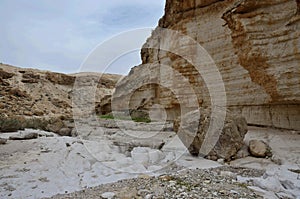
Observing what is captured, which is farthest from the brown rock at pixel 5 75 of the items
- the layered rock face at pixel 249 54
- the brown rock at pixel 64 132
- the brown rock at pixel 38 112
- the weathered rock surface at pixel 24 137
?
the layered rock face at pixel 249 54

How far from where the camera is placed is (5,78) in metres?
24.6

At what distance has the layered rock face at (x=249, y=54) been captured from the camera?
662cm

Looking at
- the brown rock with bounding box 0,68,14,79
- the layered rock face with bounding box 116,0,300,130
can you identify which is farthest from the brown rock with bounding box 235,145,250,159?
the brown rock with bounding box 0,68,14,79

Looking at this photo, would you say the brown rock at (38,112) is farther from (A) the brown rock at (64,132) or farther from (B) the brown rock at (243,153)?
(B) the brown rock at (243,153)

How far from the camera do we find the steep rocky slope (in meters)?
20.2

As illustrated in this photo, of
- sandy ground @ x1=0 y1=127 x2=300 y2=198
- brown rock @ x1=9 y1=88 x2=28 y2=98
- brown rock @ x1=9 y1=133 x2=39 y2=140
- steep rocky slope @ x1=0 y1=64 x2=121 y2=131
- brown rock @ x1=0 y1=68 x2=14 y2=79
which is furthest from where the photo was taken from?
brown rock @ x1=0 y1=68 x2=14 y2=79

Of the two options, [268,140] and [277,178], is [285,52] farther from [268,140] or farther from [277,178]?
[277,178]

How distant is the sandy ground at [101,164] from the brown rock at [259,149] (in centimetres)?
17

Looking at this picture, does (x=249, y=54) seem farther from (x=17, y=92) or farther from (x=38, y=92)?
(x=38, y=92)

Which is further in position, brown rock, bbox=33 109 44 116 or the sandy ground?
brown rock, bbox=33 109 44 116

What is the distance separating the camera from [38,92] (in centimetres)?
2511

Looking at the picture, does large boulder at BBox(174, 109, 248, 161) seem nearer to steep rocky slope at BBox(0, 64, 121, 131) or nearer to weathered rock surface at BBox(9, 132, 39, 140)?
weathered rock surface at BBox(9, 132, 39, 140)

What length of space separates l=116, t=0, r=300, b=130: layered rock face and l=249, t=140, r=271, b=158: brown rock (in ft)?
5.97

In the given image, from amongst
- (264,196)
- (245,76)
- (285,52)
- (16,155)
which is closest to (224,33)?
(245,76)
